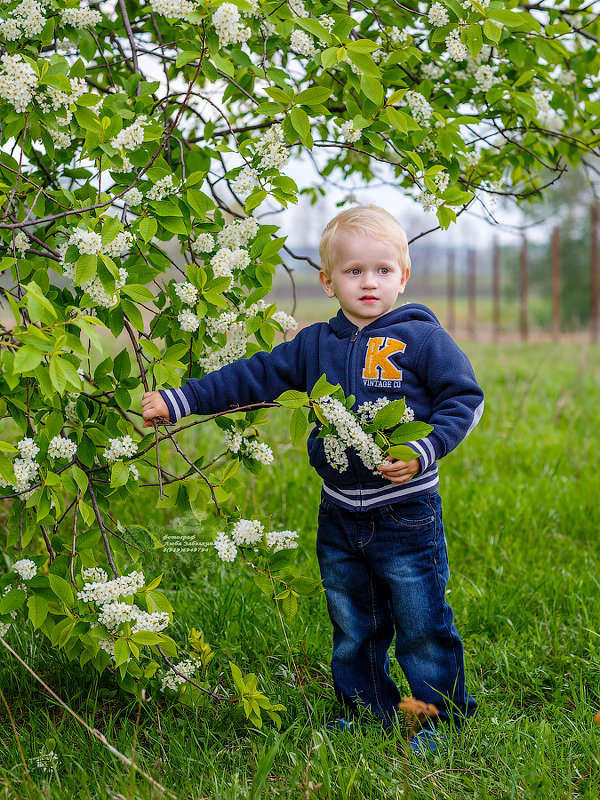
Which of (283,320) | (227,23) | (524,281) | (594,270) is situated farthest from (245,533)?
(524,281)

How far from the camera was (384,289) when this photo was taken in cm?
221

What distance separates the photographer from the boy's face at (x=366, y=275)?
219cm

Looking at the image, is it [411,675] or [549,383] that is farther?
[549,383]

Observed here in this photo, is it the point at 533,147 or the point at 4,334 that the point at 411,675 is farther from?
the point at 533,147

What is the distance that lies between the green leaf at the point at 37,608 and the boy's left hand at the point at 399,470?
3.16 ft

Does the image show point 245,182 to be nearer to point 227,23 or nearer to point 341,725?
point 227,23

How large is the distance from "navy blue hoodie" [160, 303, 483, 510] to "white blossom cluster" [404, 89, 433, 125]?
64 centimetres

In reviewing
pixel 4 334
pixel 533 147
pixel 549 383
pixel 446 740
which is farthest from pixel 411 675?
pixel 549 383

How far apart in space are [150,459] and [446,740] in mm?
1177

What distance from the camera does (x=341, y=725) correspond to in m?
2.33

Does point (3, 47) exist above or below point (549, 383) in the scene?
above

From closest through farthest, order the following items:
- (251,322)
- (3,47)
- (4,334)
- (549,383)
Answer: (4,334) → (3,47) → (251,322) → (549,383)

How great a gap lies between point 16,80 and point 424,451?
1.35 metres

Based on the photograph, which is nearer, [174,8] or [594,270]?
[174,8]
